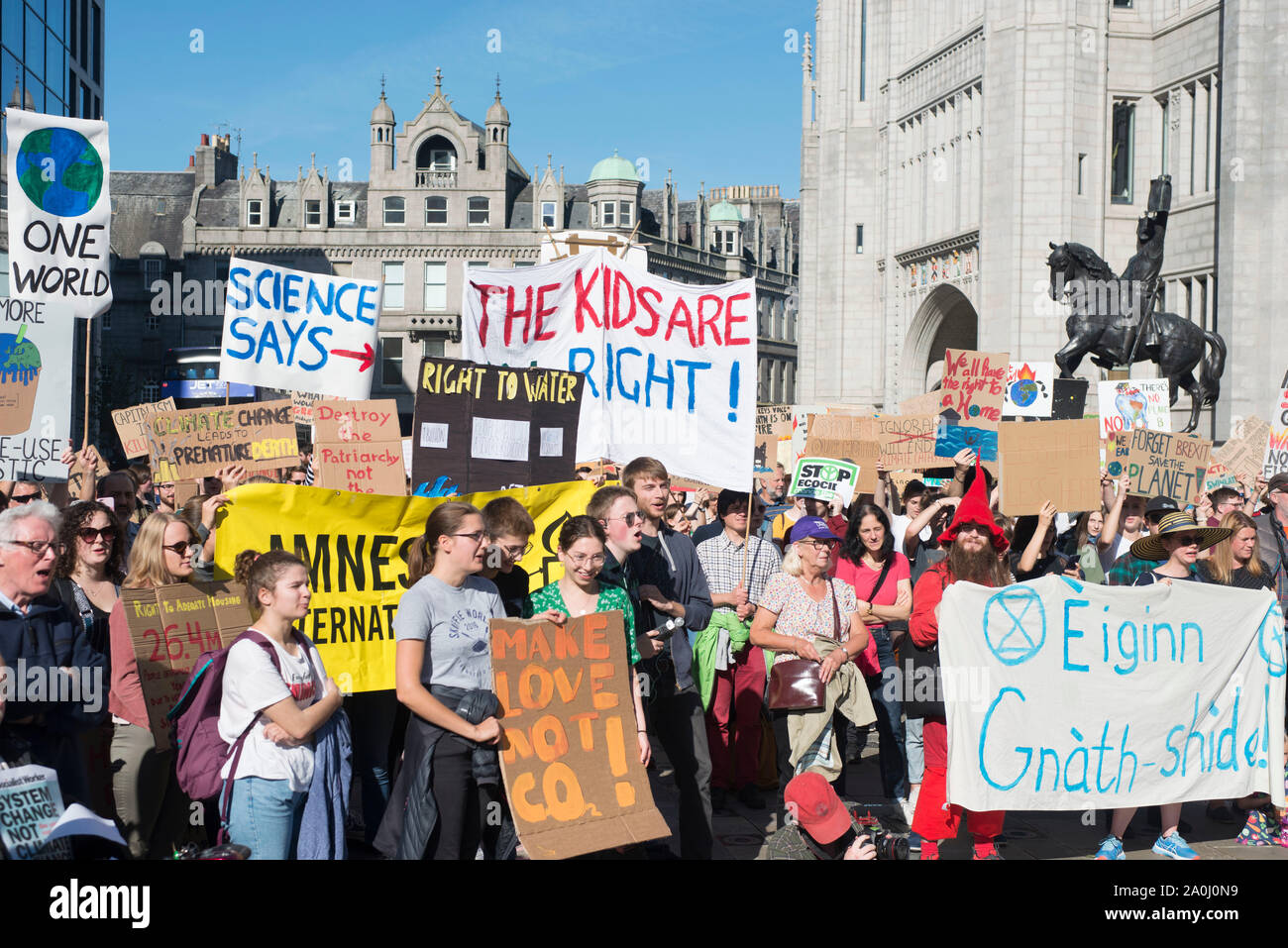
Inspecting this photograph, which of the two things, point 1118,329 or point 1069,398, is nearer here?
point 1069,398

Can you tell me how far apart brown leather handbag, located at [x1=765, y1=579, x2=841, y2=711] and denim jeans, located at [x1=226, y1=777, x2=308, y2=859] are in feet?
9.32

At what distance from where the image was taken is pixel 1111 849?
23.0 feet

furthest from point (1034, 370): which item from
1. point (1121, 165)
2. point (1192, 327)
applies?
point (1121, 165)

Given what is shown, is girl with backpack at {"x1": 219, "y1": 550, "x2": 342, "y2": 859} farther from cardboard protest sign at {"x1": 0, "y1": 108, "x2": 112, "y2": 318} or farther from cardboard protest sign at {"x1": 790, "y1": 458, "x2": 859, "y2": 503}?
cardboard protest sign at {"x1": 790, "y1": 458, "x2": 859, "y2": 503}

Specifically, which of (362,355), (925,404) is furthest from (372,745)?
(925,404)

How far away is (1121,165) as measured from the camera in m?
34.1

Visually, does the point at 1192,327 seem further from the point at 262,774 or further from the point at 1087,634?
the point at 262,774

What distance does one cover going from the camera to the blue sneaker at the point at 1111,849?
695cm

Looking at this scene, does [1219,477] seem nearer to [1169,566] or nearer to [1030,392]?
[1030,392]

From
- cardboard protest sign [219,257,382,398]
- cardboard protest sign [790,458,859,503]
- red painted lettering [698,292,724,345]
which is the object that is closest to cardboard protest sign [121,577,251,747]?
red painted lettering [698,292,724,345]

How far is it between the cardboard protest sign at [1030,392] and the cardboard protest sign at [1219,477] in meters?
7.39

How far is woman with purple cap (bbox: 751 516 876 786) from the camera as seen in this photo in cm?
733

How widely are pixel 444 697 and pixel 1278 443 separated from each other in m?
10.5

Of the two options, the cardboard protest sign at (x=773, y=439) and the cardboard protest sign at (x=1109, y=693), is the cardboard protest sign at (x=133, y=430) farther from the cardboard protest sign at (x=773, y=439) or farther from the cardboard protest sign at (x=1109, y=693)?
the cardboard protest sign at (x=1109, y=693)
